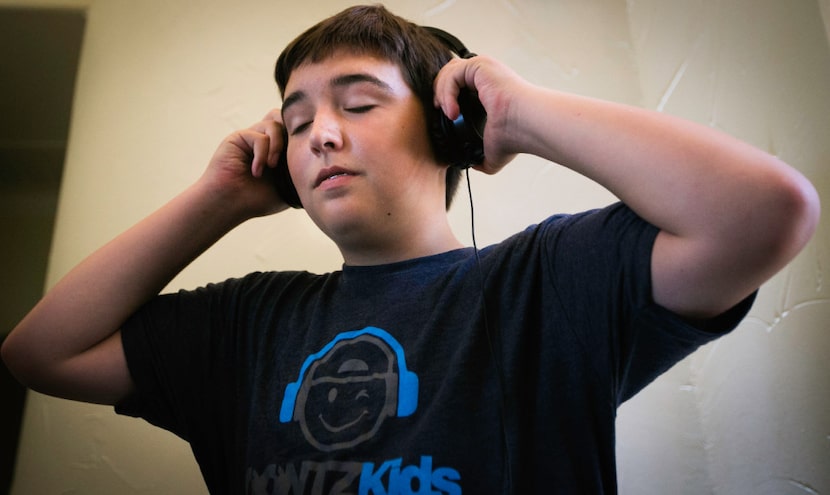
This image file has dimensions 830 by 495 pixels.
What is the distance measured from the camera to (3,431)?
1245 mm

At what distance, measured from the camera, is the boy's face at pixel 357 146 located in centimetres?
64

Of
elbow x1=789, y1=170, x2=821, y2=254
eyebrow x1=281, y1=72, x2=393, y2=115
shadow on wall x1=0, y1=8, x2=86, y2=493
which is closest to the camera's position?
elbow x1=789, y1=170, x2=821, y2=254

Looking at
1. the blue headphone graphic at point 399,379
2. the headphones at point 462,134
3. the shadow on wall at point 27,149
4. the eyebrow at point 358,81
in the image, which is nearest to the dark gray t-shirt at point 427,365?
the blue headphone graphic at point 399,379

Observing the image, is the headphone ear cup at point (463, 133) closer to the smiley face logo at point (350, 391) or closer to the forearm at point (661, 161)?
the forearm at point (661, 161)

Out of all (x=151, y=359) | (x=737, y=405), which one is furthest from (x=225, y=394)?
(x=737, y=405)

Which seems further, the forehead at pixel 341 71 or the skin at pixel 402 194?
the forehead at pixel 341 71

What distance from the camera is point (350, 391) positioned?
1.99 feet

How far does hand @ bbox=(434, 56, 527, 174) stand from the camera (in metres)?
0.57

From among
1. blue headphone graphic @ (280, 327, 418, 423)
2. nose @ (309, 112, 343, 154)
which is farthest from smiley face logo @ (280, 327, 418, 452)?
nose @ (309, 112, 343, 154)

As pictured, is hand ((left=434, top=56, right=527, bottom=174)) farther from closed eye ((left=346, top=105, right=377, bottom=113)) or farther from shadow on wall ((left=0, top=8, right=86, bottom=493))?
shadow on wall ((left=0, top=8, right=86, bottom=493))

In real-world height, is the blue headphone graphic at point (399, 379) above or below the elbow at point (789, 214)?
below

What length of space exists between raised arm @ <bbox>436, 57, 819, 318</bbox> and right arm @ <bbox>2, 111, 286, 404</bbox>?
0.45 m

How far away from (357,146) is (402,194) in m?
0.08

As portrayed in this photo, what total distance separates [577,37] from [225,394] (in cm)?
94
